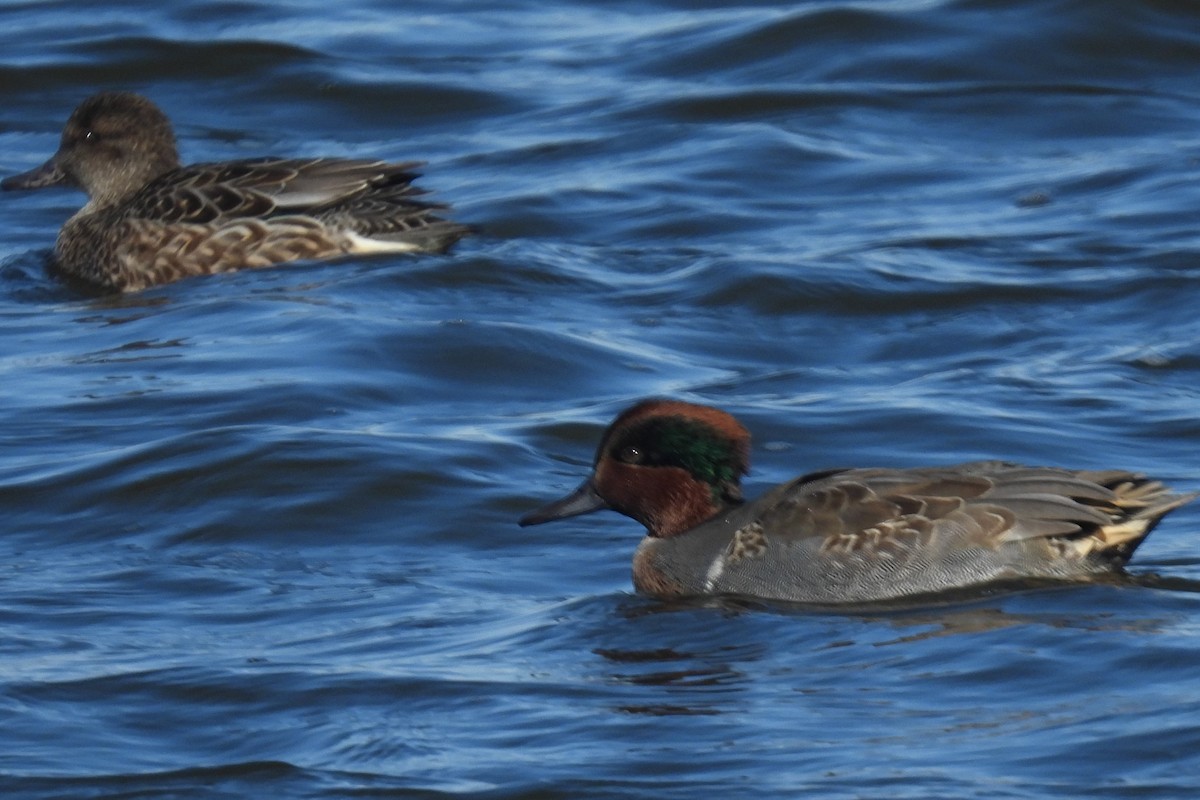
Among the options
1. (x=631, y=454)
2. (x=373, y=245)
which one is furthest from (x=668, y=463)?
(x=373, y=245)

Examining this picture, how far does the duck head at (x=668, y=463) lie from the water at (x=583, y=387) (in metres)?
0.31

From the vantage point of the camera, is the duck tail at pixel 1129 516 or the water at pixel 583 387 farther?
the duck tail at pixel 1129 516

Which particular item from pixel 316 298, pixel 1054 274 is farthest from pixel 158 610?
pixel 1054 274

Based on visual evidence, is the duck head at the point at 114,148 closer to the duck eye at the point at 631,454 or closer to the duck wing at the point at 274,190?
the duck wing at the point at 274,190

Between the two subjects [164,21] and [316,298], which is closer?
[316,298]

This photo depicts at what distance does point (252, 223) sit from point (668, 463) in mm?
5428

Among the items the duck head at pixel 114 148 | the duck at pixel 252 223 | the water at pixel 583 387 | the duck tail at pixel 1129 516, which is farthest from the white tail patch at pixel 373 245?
the duck tail at pixel 1129 516

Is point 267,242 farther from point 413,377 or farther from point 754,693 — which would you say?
point 754,693

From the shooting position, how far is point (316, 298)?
1225cm

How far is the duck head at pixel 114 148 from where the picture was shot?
13656mm

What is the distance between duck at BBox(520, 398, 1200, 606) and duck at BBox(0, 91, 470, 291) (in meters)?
5.18

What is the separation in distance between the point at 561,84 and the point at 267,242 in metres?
4.94

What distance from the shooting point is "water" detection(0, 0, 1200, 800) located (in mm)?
6359

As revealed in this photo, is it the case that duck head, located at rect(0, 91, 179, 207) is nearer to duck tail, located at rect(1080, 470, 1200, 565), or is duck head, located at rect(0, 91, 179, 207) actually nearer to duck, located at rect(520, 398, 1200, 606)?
duck, located at rect(520, 398, 1200, 606)
